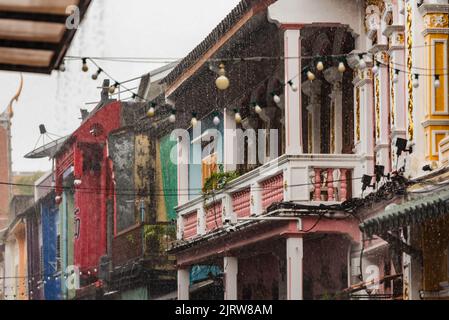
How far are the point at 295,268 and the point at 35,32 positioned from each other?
5597 mm

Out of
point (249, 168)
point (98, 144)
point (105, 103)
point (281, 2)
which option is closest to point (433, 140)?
point (281, 2)

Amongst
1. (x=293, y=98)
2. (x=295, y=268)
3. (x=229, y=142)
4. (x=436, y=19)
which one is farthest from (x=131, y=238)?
(x=436, y=19)

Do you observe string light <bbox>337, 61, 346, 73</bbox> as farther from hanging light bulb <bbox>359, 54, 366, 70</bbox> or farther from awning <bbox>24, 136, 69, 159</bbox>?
awning <bbox>24, 136, 69, 159</bbox>

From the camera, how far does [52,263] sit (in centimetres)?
1552

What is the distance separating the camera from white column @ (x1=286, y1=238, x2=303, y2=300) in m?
9.20

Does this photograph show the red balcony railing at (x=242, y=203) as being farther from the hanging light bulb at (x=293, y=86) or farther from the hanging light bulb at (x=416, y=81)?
the hanging light bulb at (x=416, y=81)

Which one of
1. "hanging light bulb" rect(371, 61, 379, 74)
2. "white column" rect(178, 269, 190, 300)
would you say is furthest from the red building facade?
"hanging light bulb" rect(371, 61, 379, 74)

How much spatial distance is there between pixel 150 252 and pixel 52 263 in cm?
290

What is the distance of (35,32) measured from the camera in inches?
151

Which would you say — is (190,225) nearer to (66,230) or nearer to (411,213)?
(66,230)

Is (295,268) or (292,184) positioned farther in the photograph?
(295,268)

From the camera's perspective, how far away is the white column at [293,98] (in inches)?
357
